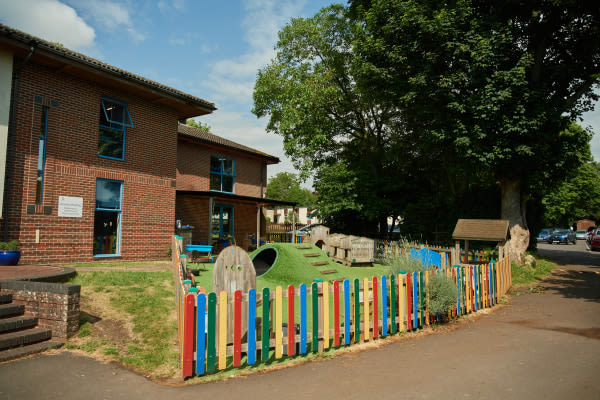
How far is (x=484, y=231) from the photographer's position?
12.8m

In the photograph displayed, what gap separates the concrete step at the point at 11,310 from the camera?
18.2 ft

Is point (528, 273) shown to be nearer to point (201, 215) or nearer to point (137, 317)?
point (137, 317)

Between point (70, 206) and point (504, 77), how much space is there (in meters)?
16.0

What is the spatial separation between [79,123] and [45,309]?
810 cm

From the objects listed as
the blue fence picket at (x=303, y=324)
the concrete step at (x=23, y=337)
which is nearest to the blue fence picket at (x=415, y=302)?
the blue fence picket at (x=303, y=324)

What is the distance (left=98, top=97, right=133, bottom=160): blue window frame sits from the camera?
41.7 ft

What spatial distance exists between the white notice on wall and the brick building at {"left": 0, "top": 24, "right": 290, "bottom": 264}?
29mm

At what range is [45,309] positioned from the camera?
5719 millimetres

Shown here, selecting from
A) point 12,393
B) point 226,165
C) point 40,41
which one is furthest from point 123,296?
point 226,165

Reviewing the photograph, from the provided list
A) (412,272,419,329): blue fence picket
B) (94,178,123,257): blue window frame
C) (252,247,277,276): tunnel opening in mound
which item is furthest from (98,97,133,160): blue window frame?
(412,272,419,329): blue fence picket

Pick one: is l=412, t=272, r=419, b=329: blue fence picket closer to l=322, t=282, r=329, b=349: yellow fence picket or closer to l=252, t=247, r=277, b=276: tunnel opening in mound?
l=322, t=282, r=329, b=349: yellow fence picket

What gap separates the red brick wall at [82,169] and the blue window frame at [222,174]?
6.63m

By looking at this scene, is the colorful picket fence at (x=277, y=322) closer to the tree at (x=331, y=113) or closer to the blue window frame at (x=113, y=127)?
the blue window frame at (x=113, y=127)

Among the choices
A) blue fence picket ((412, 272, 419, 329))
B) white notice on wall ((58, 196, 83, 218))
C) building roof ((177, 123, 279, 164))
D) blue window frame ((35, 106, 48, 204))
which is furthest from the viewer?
building roof ((177, 123, 279, 164))
